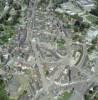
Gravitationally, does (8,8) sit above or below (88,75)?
below

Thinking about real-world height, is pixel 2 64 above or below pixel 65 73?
below

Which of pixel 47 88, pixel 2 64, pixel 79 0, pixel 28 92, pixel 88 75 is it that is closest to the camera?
pixel 47 88

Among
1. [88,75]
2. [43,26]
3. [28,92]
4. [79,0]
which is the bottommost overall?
[79,0]

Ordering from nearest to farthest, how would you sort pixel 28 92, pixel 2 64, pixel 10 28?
1. pixel 28 92
2. pixel 2 64
3. pixel 10 28

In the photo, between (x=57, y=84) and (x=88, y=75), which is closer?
(x=57, y=84)

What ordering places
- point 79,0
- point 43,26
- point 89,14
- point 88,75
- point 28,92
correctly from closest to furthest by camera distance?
1. point 88,75
2. point 28,92
3. point 43,26
4. point 89,14
5. point 79,0

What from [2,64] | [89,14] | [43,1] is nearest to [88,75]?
[2,64]

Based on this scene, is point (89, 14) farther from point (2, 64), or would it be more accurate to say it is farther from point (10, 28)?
point (2, 64)

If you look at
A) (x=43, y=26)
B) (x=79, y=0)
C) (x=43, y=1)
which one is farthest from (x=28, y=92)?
(x=79, y=0)

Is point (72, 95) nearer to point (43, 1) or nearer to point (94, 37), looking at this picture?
point (94, 37)
